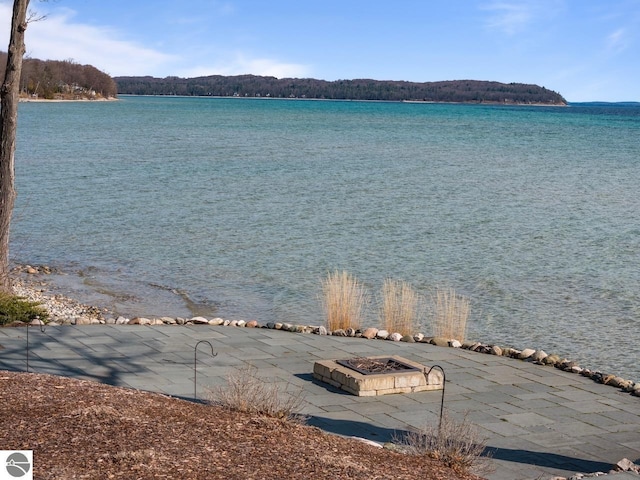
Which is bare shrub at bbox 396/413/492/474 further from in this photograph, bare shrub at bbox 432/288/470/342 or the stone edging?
bare shrub at bbox 432/288/470/342

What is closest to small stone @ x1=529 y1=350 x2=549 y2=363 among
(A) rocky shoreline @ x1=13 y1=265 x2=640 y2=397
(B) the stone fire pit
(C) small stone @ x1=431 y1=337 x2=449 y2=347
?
(A) rocky shoreline @ x1=13 y1=265 x2=640 y2=397

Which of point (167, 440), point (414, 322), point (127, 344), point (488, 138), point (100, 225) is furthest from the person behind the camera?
point (488, 138)

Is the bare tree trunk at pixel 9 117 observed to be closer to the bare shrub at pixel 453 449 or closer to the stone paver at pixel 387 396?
the stone paver at pixel 387 396

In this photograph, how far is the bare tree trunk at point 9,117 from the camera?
14.0 m

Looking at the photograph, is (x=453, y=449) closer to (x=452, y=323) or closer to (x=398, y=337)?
(x=398, y=337)

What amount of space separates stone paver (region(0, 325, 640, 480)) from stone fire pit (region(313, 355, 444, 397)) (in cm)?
11

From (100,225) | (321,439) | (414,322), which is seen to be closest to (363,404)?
(321,439)

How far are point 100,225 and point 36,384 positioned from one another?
62.9ft

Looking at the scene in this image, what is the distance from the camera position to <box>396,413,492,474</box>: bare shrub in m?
6.97

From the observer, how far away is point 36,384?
8.24 metres

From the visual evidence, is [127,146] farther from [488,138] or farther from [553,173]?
[488,138]

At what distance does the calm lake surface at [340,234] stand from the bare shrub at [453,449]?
6744 millimetres

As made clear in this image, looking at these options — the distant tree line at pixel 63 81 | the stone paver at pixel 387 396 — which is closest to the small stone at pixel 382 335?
the stone paver at pixel 387 396

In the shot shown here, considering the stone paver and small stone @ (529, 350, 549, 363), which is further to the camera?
small stone @ (529, 350, 549, 363)
